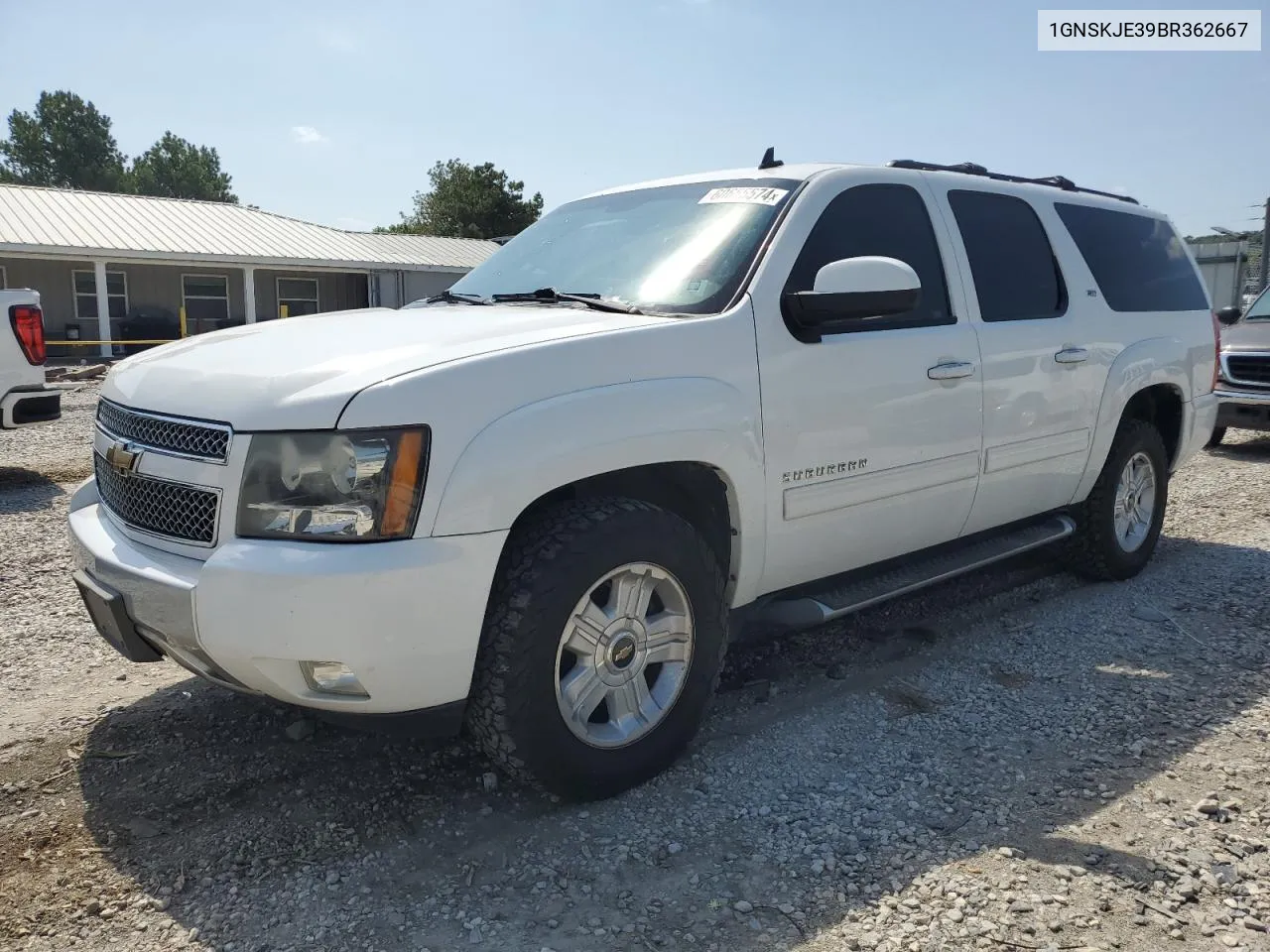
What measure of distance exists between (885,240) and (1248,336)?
8.23 meters

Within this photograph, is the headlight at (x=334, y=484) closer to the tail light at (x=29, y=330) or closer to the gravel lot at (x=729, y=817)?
the gravel lot at (x=729, y=817)

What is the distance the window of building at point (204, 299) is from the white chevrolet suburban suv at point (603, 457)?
2582 cm

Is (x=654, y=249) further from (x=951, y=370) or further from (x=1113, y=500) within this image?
(x=1113, y=500)

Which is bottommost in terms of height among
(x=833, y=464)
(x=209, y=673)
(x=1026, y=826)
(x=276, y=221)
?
(x=1026, y=826)

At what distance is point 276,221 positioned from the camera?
30.5 m

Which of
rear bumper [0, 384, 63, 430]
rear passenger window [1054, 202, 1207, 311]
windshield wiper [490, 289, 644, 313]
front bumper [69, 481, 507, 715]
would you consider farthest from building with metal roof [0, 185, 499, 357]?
front bumper [69, 481, 507, 715]

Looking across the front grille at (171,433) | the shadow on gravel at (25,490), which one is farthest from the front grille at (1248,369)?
the shadow on gravel at (25,490)

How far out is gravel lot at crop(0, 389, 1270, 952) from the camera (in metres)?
2.47

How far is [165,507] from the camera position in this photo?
280 cm

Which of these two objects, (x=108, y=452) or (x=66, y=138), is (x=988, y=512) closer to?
(x=108, y=452)

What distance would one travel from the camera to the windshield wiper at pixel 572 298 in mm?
3342

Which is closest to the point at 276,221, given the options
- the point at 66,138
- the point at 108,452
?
the point at 108,452

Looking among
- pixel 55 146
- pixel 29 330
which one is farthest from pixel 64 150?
pixel 29 330

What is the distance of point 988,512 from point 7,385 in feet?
22.8
